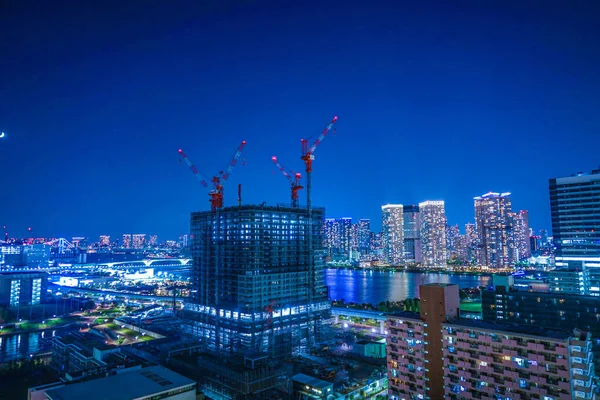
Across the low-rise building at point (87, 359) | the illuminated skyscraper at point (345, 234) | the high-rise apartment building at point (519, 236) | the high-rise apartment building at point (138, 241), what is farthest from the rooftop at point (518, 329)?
the high-rise apartment building at point (138, 241)

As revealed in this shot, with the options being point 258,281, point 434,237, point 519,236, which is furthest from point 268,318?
point 434,237

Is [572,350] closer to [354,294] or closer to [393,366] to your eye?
[393,366]

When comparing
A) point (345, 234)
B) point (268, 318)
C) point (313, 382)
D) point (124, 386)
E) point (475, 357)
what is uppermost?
point (345, 234)

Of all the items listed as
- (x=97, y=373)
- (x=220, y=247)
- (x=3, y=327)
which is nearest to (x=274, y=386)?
(x=97, y=373)

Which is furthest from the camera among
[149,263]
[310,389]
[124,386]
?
[149,263]

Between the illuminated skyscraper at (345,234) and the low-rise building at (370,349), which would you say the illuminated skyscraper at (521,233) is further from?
the low-rise building at (370,349)

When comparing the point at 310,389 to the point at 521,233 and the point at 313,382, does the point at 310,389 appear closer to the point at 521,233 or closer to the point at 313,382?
the point at 313,382
